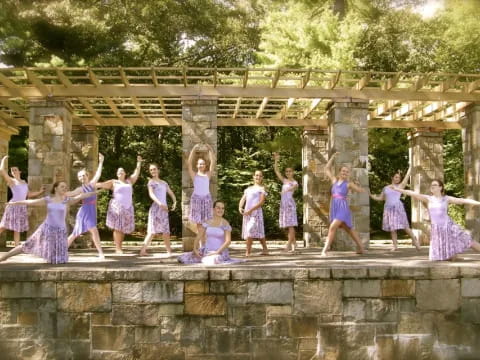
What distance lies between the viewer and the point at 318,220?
43.3 ft

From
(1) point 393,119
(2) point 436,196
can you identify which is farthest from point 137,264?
(1) point 393,119

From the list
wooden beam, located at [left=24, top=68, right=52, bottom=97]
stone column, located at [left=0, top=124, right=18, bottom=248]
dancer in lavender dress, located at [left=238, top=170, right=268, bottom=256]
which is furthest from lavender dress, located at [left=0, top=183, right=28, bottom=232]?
dancer in lavender dress, located at [left=238, top=170, right=268, bottom=256]

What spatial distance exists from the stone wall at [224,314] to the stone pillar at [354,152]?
3.85 metres

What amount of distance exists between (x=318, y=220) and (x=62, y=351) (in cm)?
809

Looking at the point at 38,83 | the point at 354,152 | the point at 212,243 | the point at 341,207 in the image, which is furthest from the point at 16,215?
the point at 354,152

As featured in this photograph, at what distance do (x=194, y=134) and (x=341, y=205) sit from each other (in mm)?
3140

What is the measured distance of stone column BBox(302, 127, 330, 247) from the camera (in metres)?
13.1

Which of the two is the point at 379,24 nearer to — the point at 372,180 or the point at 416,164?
the point at 372,180

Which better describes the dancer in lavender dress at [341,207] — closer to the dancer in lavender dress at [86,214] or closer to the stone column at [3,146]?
the dancer in lavender dress at [86,214]

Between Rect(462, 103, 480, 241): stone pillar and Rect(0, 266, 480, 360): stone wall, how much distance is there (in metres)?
5.33

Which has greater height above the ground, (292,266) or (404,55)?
(404,55)

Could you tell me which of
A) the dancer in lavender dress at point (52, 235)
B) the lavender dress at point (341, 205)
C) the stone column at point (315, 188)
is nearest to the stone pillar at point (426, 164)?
the stone column at point (315, 188)

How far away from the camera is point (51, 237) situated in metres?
7.27

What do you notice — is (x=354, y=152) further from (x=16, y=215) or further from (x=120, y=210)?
(x=16, y=215)
